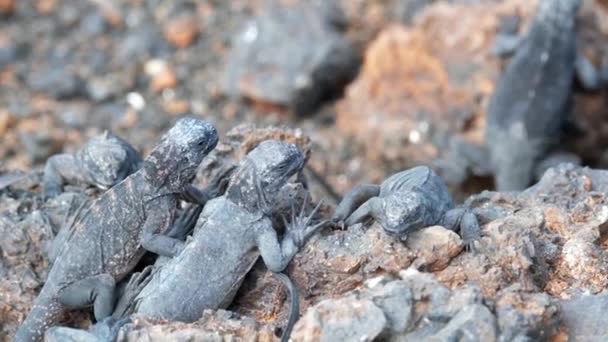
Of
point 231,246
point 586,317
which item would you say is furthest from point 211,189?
point 586,317

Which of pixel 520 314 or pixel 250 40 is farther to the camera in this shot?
pixel 250 40

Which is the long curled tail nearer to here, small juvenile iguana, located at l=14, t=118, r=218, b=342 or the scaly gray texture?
small juvenile iguana, located at l=14, t=118, r=218, b=342

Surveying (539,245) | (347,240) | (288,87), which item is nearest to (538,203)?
(539,245)

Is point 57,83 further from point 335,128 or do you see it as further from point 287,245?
point 287,245

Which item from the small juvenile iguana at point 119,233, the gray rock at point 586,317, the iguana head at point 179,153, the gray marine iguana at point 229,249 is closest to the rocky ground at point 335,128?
the gray rock at point 586,317

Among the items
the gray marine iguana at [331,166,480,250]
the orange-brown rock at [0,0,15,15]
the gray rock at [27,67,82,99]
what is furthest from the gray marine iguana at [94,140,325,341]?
the orange-brown rock at [0,0,15,15]

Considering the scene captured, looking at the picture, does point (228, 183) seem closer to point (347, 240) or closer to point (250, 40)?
point (347, 240)

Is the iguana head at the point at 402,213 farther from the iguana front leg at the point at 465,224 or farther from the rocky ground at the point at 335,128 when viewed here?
the iguana front leg at the point at 465,224
